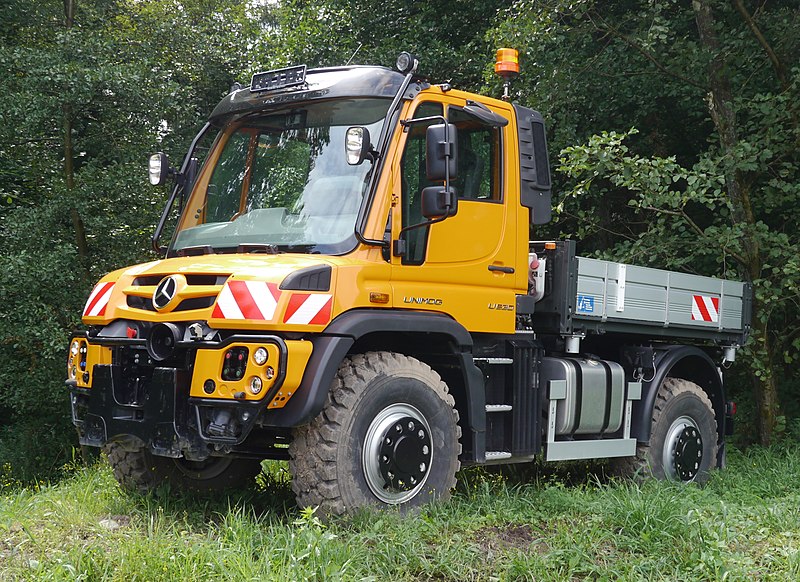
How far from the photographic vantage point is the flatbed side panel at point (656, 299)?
792 cm

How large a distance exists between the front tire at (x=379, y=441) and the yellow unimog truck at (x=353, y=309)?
13 mm

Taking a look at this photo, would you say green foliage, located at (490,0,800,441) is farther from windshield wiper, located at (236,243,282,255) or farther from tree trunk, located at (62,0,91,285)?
tree trunk, located at (62,0,91,285)

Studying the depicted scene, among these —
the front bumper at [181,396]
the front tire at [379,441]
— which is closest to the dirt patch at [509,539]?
the front tire at [379,441]

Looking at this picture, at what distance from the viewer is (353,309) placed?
19.9 ft

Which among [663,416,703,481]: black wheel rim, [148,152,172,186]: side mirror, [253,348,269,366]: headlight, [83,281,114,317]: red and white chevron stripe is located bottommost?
[663,416,703,481]: black wheel rim

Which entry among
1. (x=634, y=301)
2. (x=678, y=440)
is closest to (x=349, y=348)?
(x=634, y=301)

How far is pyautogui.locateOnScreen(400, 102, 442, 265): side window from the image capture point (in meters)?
6.45

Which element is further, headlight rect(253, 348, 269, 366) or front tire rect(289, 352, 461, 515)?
front tire rect(289, 352, 461, 515)

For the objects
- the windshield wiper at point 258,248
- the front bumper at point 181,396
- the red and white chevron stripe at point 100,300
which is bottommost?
the front bumper at point 181,396

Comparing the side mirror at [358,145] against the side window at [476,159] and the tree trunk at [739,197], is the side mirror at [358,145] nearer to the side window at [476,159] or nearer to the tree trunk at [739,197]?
the side window at [476,159]

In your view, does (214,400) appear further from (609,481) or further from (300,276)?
(609,481)

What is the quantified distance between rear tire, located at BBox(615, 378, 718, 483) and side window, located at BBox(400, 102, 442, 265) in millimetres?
3115

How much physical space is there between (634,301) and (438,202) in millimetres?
2794

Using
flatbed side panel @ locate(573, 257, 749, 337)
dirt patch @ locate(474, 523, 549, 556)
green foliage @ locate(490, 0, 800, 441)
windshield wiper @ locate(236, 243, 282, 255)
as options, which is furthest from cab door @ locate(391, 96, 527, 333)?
green foliage @ locate(490, 0, 800, 441)
